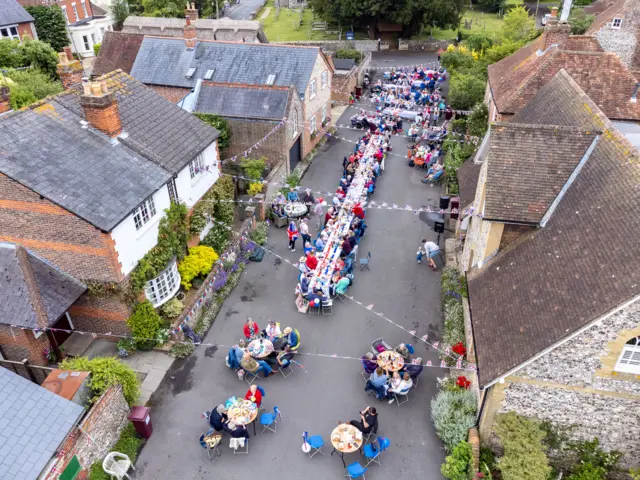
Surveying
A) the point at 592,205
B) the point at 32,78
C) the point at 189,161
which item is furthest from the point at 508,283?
the point at 32,78

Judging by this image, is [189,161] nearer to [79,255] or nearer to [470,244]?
[79,255]

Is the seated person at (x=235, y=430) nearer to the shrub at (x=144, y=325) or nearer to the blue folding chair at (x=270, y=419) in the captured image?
the blue folding chair at (x=270, y=419)

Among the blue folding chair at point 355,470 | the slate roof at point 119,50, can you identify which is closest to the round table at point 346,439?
the blue folding chair at point 355,470

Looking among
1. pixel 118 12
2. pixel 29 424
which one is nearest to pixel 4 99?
pixel 29 424

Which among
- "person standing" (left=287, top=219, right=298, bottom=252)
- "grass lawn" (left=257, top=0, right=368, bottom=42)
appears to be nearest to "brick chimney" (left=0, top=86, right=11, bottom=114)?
"person standing" (left=287, top=219, right=298, bottom=252)

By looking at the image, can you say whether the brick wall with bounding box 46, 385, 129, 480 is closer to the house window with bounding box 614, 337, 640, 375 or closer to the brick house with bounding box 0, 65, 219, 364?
the brick house with bounding box 0, 65, 219, 364

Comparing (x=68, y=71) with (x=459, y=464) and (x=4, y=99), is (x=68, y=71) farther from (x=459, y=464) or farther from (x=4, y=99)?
(x=459, y=464)
